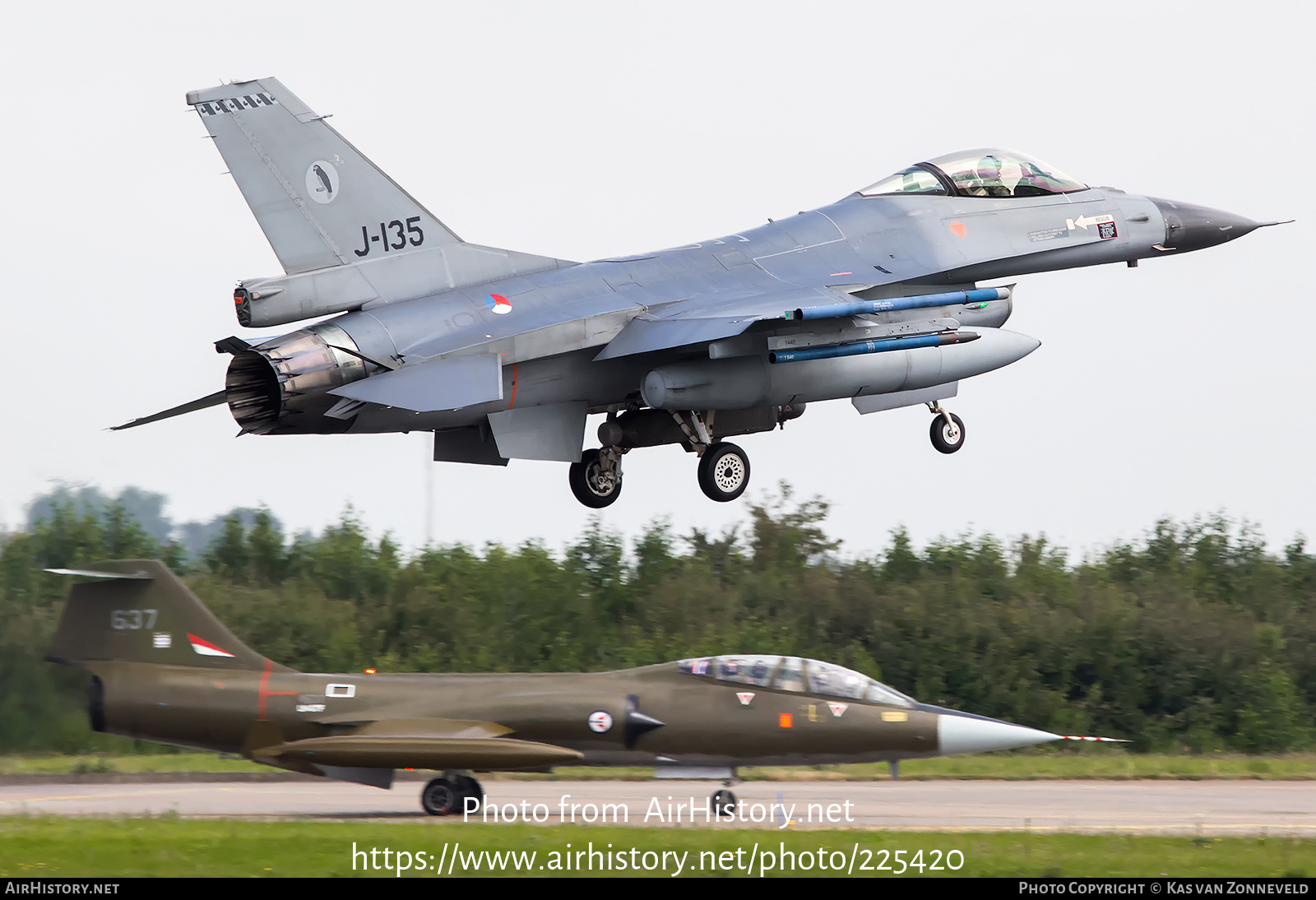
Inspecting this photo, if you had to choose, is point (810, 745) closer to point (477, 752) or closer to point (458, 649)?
point (477, 752)

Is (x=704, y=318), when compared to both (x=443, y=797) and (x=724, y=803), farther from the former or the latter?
(x=443, y=797)

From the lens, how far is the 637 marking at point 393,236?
18.2 metres

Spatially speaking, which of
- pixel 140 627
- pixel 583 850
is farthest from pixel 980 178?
pixel 140 627

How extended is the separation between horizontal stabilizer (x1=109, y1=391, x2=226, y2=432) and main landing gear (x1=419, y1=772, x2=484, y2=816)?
5139 millimetres

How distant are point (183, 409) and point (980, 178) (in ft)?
36.0

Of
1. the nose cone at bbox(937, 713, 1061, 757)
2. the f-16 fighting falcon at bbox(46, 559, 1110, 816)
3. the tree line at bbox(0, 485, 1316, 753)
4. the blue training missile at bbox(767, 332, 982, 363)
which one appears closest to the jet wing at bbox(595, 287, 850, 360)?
the blue training missile at bbox(767, 332, 982, 363)

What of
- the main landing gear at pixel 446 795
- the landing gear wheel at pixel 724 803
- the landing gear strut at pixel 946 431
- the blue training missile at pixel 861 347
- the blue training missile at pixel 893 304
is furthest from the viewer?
the landing gear strut at pixel 946 431

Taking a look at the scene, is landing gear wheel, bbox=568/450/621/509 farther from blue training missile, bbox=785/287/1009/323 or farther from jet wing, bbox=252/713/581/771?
blue training missile, bbox=785/287/1009/323

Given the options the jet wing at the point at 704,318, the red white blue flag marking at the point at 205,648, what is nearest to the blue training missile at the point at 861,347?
the jet wing at the point at 704,318

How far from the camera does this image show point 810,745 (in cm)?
1897

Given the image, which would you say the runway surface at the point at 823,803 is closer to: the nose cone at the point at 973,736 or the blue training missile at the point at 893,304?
the nose cone at the point at 973,736

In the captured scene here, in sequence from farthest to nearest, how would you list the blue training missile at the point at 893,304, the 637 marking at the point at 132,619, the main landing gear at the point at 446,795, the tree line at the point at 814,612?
1. the tree line at the point at 814,612
2. the 637 marking at the point at 132,619
3. the main landing gear at the point at 446,795
4. the blue training missile at the point at 893,304

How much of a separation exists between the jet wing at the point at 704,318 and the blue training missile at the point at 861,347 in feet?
1.85

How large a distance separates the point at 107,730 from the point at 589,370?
721 cm
